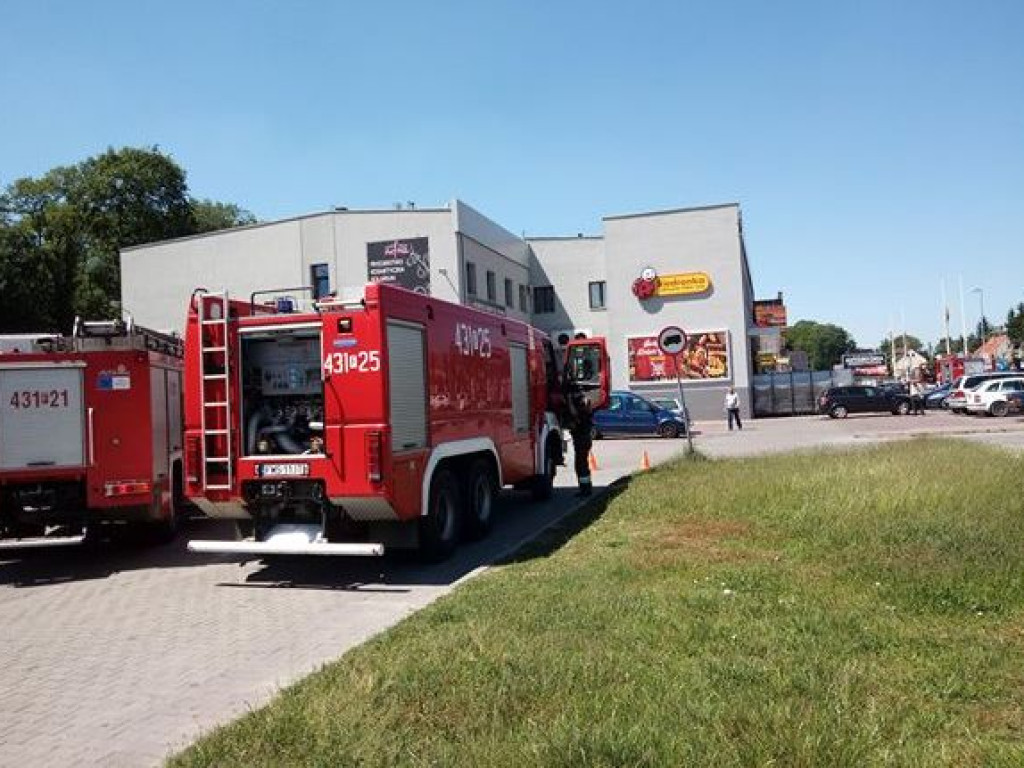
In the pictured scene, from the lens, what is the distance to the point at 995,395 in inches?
1517

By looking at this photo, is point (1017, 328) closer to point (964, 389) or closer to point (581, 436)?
point (964, 389)

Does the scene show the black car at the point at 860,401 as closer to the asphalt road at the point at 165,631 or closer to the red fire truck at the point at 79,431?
the asphalt road at the point at 165,631

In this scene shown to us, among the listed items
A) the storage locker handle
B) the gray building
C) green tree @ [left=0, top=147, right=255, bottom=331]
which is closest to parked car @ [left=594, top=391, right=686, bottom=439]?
the gray building

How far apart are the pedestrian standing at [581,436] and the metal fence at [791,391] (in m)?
34.1

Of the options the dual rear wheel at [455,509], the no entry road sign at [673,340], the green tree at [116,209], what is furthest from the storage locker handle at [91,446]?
the green tree at [116,209]

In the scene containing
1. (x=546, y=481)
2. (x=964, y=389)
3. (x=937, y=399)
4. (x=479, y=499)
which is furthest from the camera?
(x=937, y=399)

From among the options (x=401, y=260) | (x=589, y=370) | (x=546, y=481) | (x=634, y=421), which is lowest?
(x=546, y=481)

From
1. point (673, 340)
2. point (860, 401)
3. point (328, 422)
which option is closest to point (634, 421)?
point (860, 401)

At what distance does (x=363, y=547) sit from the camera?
870 centimetres

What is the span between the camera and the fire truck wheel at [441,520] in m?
9.70

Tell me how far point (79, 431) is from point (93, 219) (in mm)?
55221

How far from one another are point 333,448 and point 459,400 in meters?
2.15

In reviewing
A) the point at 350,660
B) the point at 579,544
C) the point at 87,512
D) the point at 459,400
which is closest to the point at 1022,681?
the point at 350,660

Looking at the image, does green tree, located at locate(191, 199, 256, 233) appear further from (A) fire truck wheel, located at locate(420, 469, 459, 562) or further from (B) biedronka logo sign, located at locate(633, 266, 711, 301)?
(A) fire truck wheel, located at locate(420, 469, 459, 562)
